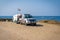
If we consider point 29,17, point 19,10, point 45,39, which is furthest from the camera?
point 19,10

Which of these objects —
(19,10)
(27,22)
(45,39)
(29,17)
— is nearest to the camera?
(45,39)

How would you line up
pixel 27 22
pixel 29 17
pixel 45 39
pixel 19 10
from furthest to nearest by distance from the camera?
pixel 19 10
pixel 29 17
pixel 27 22
pixel 45 39

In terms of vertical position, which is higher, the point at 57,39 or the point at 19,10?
the point at 19,10

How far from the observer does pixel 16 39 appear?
14508mm

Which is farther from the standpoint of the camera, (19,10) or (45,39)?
(19,10)

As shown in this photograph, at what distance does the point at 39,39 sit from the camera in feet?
47.0

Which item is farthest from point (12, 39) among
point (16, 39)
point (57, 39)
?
point (57, 39)

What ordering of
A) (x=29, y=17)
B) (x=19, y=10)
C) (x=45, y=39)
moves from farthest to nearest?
(x=19, y=10), (x=29, y=17), (x=45, y=39)

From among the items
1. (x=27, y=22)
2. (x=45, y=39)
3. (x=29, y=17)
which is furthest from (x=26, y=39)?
(x=29, y=17)

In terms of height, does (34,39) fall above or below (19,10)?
below

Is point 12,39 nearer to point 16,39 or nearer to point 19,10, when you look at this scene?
point 16,39

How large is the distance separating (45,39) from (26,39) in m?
1.58

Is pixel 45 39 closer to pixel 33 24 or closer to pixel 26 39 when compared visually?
pixel 26 39

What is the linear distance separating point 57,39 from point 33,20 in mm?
15707
